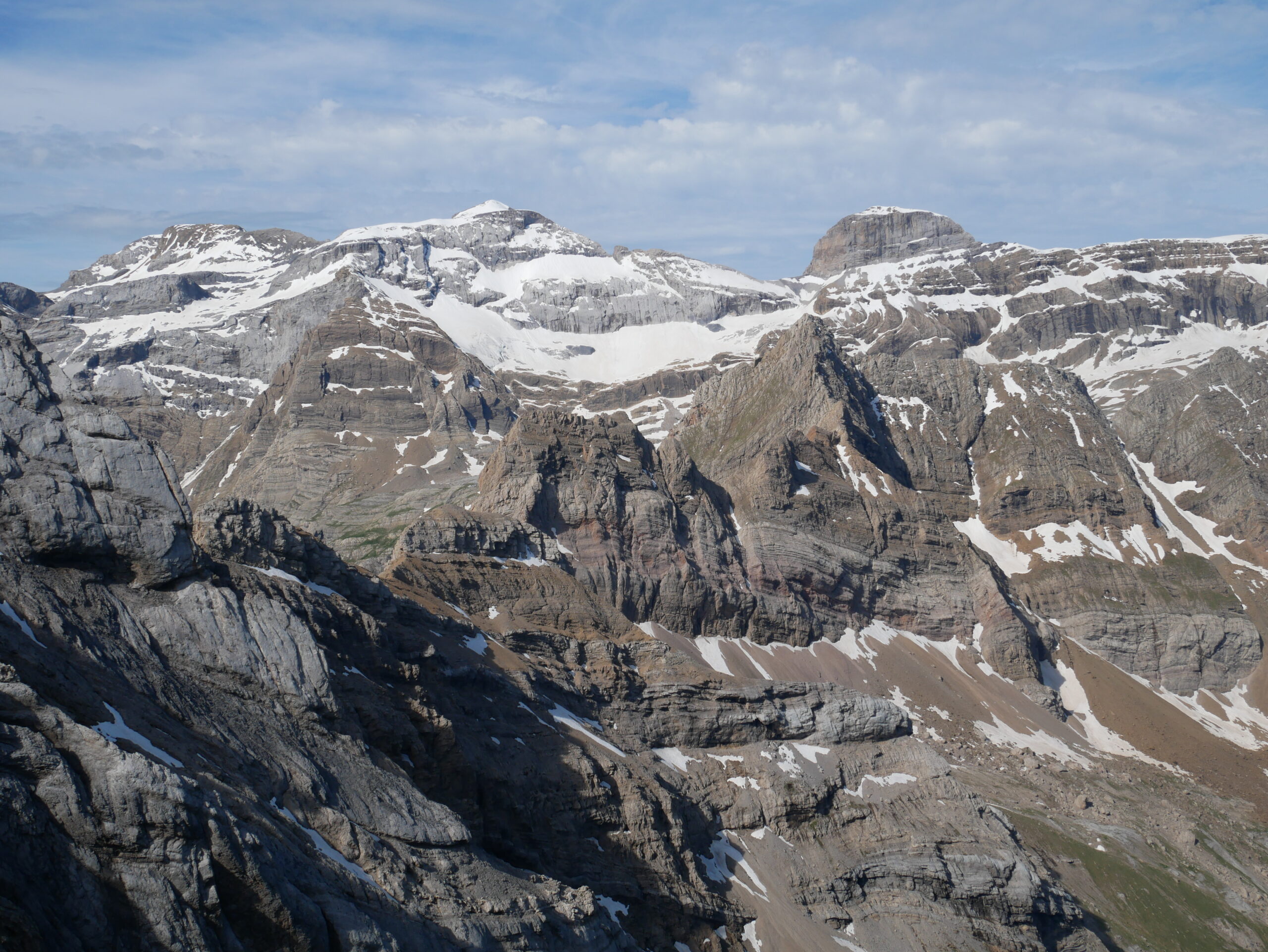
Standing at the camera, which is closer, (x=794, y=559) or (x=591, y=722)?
(x=591, y=722)

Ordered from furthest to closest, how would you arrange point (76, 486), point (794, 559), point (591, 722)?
point (794, 559)
point (591, 722)
point (76, 486)

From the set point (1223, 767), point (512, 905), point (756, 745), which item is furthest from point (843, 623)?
point (512, 905)

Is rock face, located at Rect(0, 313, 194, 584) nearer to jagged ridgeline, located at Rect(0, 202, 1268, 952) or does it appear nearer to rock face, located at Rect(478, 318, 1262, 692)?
jagged ridgeline, located at Rect(0, 202, 1268, 952)

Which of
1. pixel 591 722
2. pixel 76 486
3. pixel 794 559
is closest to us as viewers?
pixel 76 486

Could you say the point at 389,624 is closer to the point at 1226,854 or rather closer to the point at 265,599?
the point at 265,599

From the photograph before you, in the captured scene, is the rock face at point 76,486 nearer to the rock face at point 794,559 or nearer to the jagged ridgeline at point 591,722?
the jagged ridgeline at point 591,722

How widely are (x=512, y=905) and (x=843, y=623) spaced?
128 metres

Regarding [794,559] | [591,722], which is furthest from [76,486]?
[794,559]

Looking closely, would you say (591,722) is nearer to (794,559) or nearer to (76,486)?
(76,486)

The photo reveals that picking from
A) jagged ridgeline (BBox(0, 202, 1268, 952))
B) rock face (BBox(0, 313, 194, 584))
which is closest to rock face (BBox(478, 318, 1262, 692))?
jagged ridgeline (BBox(0, 202, 1268, 952))

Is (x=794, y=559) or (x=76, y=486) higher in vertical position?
(x=76, y=486)

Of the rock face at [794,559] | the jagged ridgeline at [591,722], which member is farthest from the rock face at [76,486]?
the rock face at [794,559]

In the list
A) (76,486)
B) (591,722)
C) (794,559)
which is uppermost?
(76,486)

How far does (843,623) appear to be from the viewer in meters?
172
